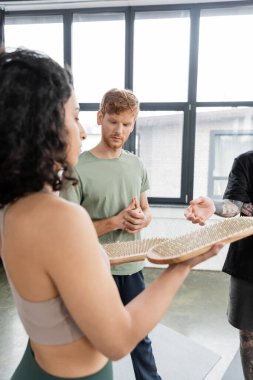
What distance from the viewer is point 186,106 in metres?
3.82

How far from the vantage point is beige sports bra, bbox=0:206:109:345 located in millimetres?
612

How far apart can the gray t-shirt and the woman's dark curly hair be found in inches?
34.5

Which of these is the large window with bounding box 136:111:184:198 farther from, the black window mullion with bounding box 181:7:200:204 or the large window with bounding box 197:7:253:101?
the large window with bounding box 197:7:253:101

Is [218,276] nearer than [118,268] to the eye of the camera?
No

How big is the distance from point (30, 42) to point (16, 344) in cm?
331

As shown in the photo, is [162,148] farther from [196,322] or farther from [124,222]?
[124,222]

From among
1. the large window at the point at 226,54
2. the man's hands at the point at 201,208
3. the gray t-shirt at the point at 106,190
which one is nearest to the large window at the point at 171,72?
the large window at the point at 226,54

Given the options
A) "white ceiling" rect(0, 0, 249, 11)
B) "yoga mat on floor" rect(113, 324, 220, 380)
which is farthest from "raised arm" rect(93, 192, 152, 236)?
"white ceiling" rect(0, 0, 249, 11)

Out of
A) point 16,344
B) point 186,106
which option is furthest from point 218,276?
point 16,344

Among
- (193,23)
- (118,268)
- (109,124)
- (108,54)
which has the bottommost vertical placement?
(118,268)

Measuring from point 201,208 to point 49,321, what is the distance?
3.16ft

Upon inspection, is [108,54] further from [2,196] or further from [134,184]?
[2,196]

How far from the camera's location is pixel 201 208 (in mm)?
1454

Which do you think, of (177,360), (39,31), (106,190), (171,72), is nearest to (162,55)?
(171,72)
